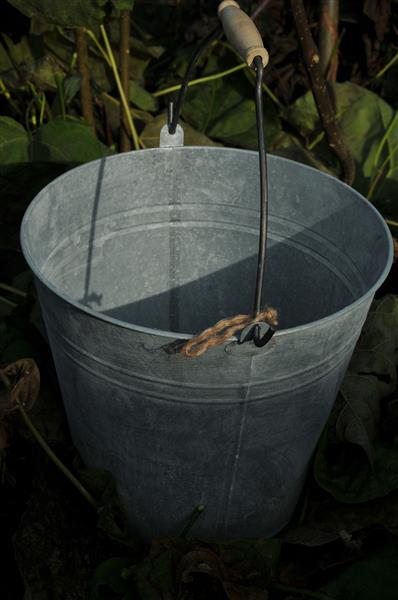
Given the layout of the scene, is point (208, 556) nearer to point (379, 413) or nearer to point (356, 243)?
point (379, 413)

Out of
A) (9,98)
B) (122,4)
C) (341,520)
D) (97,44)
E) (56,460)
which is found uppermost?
(122,4)

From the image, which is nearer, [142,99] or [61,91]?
[61,91]

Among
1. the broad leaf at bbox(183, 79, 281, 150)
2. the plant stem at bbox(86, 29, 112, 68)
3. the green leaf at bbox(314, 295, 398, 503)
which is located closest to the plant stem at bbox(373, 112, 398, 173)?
the broad leaf at bbox(183, 79, 281, 150)

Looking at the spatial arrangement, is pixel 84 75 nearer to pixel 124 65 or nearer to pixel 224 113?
pixel 124 65

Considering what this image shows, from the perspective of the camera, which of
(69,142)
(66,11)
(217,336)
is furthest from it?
(69,142)

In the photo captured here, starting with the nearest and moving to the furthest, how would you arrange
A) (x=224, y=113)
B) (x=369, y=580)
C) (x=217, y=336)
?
1. (x=217, y=336)
2. (x=369, y=580)
3. (x=224, y=113)

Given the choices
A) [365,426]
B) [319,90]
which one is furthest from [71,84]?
[365,426]

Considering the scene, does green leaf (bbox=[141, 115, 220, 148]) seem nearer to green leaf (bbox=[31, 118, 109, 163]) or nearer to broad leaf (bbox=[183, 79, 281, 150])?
broad leaf (bbox=[183, 79, 281, 150])

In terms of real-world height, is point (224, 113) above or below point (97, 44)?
below
